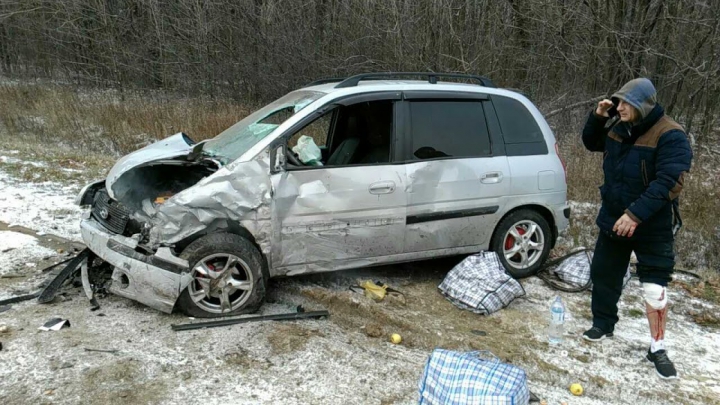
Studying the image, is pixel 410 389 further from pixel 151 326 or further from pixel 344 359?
pixel 151 326

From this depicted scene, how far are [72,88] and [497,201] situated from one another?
48.7 ft

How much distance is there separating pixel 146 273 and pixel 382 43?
32.8 ft

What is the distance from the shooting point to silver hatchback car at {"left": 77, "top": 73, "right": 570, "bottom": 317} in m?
3.97

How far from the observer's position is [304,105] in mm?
4406

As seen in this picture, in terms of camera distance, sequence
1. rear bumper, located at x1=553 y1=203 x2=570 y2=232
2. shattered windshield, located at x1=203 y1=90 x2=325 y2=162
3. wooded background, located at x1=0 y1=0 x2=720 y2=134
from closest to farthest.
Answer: shattered windshield, located at x1=203 y1=90 x2=325 y2=162 → rear bumper, located at x1=553 y1=203 x2=570 y2=232 → wooded background, located at x1=0 y1=0 x2=720 y2=134

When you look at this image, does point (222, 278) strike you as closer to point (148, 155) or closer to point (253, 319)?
point (253, 319)

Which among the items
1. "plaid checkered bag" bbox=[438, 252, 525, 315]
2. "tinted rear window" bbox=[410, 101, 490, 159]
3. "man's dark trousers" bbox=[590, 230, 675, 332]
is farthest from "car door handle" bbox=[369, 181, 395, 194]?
"man's dark trousers" bbox=[590, 230, 675, 332]

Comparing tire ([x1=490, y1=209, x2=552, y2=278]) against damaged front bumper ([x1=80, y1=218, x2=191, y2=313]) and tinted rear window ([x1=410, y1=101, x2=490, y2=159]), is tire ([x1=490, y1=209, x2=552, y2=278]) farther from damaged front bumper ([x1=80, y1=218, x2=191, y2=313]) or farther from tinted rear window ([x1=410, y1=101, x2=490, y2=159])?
damaged front bumper ([x1=80, y1=218, x2=191, y2=313])

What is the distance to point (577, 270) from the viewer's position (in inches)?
202

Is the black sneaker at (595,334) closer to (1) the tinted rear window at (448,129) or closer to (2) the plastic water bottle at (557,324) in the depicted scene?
(2) the plastic water bottle at (557,324)

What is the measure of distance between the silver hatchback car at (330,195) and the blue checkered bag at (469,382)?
1.61 m

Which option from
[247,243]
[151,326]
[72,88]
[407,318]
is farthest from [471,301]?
[72,88]

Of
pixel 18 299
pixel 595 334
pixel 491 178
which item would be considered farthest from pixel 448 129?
pixel 18 299

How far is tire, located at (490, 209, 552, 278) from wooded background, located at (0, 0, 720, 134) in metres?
7.56
